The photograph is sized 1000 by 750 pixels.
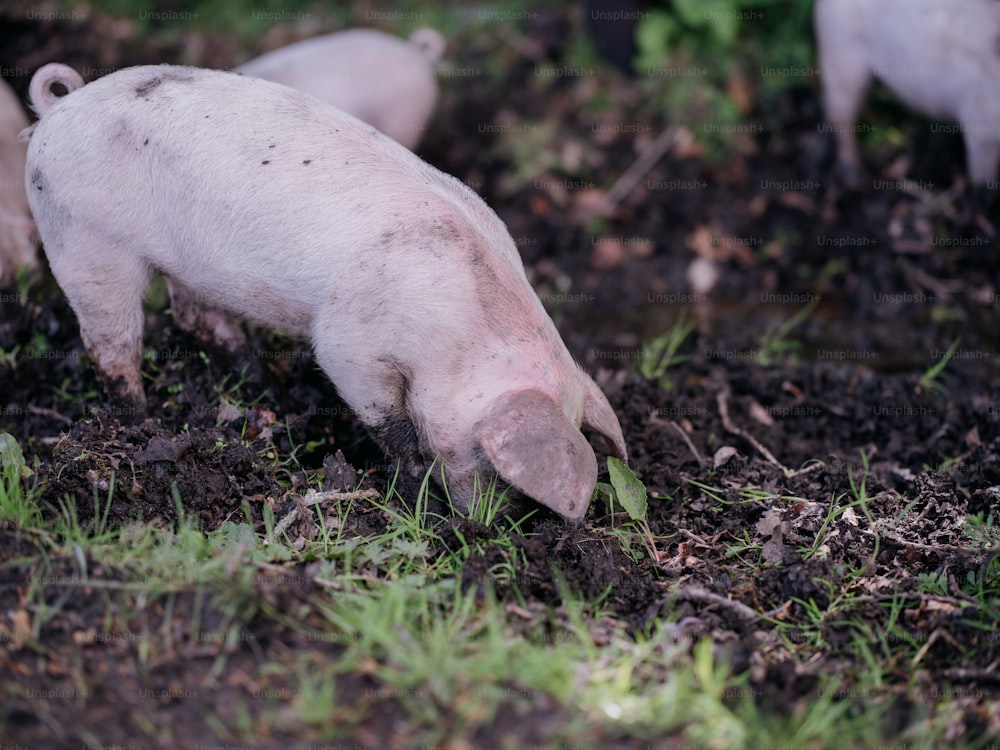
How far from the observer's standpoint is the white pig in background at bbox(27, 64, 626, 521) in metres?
3.79

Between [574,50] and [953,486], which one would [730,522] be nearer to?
[953,486]

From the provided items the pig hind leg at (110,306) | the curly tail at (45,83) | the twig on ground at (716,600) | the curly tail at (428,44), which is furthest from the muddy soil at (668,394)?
the curly tail at (45,83)

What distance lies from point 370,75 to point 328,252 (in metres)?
2.82

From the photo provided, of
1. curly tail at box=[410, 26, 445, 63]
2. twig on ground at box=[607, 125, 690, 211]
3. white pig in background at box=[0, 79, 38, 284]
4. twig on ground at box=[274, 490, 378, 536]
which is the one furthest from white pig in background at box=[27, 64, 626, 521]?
twig on ground at box=[607, 125, 690, 211]

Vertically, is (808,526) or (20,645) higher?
(20,645)

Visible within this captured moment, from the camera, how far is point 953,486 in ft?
14.3

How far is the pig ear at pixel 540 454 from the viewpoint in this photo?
11.6ft

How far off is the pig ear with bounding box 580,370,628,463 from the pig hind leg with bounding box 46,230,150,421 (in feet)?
6.09

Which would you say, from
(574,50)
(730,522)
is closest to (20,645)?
(730,522)

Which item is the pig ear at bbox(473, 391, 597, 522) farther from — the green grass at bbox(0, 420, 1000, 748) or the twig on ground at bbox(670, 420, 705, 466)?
the twig on ground at bbox(670, 420, 705, 466)

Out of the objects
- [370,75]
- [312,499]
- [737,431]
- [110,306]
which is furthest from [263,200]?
[370,75]

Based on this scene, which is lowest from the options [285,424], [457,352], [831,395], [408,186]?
[831,395]

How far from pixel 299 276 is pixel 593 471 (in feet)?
4.31

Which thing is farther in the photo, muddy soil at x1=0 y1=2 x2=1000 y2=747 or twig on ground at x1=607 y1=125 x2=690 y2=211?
twig on ground at x1=607 y1=125 x2=690 y2=211
